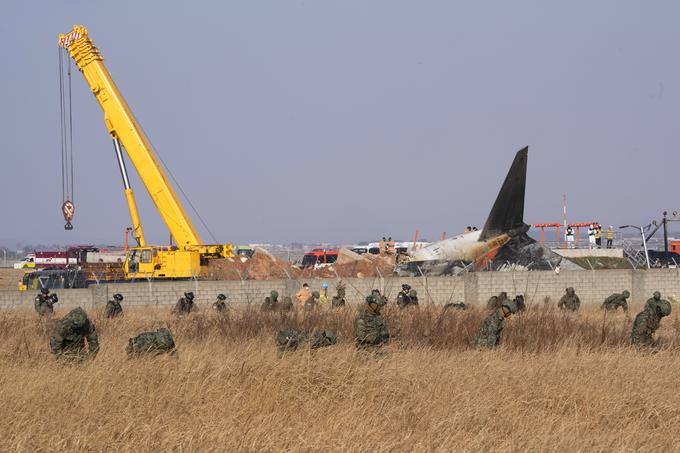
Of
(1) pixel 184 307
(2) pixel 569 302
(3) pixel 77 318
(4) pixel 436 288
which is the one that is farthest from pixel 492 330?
(4) pixel 436 288

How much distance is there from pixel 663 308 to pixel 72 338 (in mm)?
9168

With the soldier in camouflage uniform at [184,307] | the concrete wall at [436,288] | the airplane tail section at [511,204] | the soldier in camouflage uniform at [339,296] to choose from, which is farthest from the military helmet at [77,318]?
the airplane tail section at [511,204]

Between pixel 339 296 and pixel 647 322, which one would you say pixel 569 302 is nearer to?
pixel 339 296

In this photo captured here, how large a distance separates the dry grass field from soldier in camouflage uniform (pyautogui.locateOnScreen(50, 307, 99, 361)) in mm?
265

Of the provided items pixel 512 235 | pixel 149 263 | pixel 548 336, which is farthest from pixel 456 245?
pixel 548 336

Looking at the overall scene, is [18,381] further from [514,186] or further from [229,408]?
[514,186]

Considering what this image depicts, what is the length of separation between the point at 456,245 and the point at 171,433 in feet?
94.4

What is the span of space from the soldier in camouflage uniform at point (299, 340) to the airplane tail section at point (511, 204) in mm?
23409

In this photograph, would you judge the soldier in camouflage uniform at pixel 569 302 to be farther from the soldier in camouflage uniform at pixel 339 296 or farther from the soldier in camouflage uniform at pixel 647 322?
the soldier in camouflage uniform at pixel 647 322

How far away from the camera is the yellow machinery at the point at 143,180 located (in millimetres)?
34719

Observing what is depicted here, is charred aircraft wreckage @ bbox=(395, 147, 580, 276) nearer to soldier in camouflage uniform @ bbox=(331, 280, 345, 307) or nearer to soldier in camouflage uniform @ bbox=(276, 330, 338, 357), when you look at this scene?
soldier in camouflage uniform @ bbox=(331, 280, 345, 307)

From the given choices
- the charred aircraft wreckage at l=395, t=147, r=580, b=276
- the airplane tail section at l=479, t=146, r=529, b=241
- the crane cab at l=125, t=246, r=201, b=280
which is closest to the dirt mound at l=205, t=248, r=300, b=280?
the crane cab at l=125, t=246, r=201, b=280

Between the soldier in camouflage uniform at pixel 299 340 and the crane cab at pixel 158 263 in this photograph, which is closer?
the soldier in camouflage uniform at pixel 299 340

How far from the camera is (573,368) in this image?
13039 millimetres
